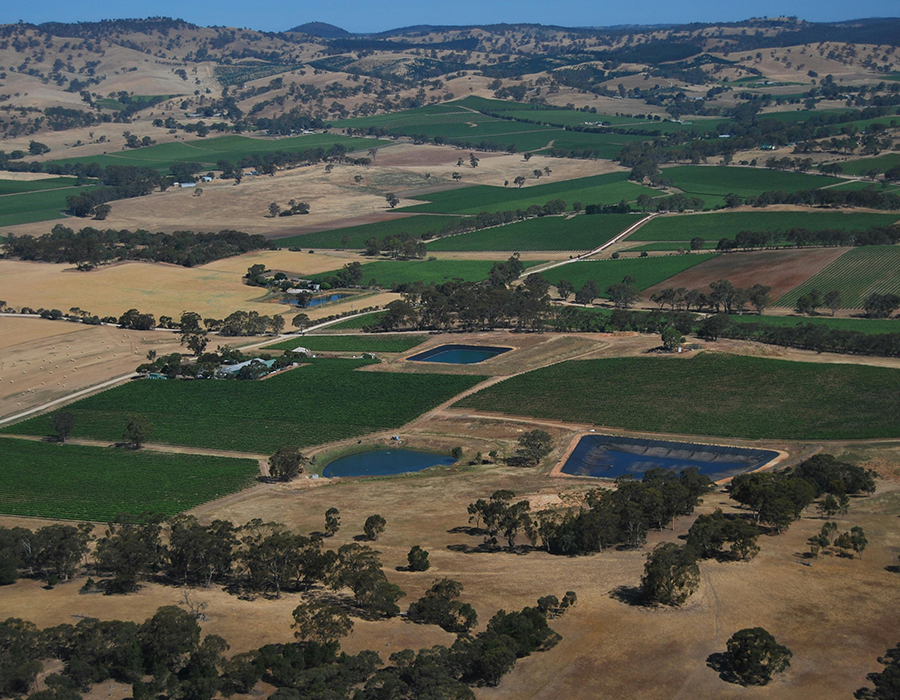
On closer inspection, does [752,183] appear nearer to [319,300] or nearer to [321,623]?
[319,300]

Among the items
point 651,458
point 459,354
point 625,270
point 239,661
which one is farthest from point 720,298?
point 239,661

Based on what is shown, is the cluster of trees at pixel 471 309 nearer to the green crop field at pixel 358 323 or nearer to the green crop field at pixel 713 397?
the green crop field at pixel 358 323

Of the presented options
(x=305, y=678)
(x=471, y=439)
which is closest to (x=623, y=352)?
(x=471, y=439)

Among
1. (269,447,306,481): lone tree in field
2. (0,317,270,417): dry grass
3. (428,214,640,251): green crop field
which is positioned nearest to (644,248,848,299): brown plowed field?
(428,214,640,251): green crop field

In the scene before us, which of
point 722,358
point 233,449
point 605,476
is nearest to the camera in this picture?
point 605,476

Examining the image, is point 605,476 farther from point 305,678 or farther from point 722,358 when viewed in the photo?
point 305,678

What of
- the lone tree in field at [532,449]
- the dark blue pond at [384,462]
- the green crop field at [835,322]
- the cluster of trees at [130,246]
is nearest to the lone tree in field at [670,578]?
the lone tree in field at [532,449]
